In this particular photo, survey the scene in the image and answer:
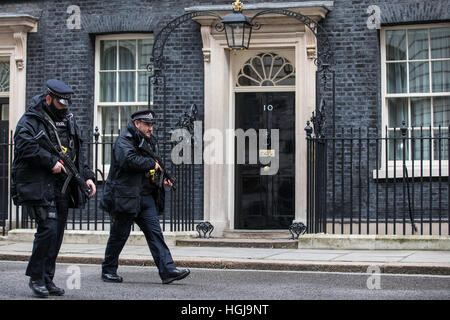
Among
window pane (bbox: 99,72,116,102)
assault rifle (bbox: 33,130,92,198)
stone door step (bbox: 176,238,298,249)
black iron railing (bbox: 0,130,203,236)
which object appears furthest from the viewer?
window pane (bbox: 99,72,116,102)

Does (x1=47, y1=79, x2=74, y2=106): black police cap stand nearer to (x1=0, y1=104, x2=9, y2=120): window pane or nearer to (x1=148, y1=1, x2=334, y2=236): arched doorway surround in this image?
(x1=148, y1=1, x2=334, y2=236): arched doorway surround

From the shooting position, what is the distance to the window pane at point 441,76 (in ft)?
44.5

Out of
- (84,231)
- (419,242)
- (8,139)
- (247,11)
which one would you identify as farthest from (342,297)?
(8,139)

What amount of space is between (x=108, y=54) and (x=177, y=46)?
1392mm

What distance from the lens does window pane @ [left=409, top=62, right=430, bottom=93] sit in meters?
13.7

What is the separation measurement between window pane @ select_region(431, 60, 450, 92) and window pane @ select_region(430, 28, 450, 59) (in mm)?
130

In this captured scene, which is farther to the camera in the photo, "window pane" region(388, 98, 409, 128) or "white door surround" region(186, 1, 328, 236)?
"window pane" region(388, 98, 409, 128)

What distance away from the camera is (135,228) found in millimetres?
13953

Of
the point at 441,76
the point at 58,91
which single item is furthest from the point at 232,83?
the point at 58,91

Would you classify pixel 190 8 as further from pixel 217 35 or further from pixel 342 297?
pixel 342 297

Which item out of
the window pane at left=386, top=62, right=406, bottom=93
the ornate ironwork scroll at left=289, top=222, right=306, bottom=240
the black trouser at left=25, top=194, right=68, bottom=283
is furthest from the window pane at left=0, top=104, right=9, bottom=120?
the black trouser at left=25, top=194, right=68, bottom=283

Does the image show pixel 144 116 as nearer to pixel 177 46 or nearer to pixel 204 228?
pixel 204 228

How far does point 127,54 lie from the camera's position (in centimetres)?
1492
